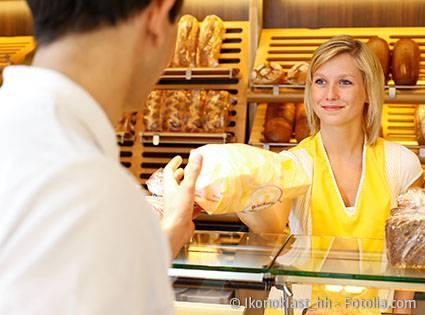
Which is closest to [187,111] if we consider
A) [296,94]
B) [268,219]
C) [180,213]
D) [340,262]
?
[296,94]

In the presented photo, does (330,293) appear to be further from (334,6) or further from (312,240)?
(334,6)

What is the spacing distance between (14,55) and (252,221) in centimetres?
235

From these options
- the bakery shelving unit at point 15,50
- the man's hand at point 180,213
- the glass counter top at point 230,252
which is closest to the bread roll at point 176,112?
the bakery shelving unit at point 15,50

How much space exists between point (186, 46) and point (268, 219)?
A: 199cm

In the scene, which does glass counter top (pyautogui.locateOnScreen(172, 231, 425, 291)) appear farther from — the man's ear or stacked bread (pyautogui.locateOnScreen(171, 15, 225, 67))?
A: stacked bread (pyautogui.locateOnScreen(171, 15, 225, 67))

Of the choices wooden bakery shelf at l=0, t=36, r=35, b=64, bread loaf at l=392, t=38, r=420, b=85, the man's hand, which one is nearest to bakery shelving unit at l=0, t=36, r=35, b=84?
wooden bakery shelf at l=0, t=36, r=35, b=64

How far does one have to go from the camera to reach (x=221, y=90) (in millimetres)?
3512

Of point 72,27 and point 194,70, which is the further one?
point 194,70

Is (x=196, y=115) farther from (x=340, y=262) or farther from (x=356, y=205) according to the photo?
(x=340, y=262)

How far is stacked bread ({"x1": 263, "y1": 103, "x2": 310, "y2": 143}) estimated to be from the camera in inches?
126

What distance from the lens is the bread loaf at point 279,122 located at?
3.21 meters

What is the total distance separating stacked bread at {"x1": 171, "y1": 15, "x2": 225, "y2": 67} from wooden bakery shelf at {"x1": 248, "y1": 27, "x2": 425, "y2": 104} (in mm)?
237

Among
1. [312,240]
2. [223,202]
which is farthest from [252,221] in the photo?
[223,202]

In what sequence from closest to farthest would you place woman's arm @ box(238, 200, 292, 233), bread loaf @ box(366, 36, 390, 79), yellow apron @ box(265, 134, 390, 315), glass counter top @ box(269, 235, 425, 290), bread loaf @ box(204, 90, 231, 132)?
glass counter top @ box(269, 235, 425, 290), woman's arm @ box(238, 200, 292, 233), yellow apron @ box(265, 134, 390, 315), bread loaf @ box(366, 36, 390, 79), bread loaf @ box(204, 90, 231, 132)
